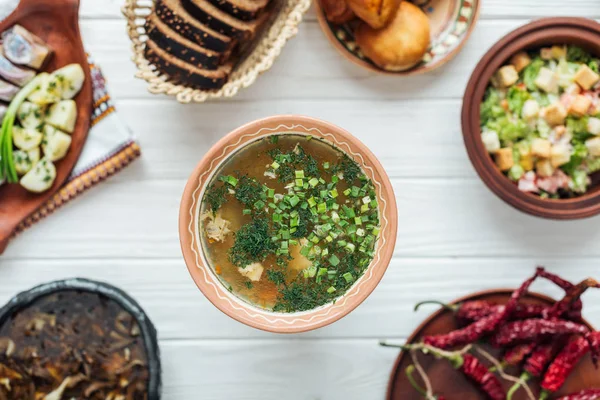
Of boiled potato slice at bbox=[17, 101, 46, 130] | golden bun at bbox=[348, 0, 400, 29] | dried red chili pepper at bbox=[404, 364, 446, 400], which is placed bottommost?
dried red chili pepper at bbox=[404, 364, 446, 400]

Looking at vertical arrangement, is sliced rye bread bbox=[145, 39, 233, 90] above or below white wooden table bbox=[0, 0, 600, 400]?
above

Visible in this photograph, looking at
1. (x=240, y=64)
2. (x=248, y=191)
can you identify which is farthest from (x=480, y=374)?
(x=240, y=64)

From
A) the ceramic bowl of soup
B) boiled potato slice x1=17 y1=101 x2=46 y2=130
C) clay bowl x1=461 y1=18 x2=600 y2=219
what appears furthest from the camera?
boiled potato slice x1=17 y1=101 x2=46 y2=130

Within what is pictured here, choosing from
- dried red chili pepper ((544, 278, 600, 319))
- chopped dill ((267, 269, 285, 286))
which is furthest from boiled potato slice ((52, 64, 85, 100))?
dried red chili pepper ((544, 278, 600, 319))

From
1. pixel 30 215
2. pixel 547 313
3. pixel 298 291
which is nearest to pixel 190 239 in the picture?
pixel 298 291

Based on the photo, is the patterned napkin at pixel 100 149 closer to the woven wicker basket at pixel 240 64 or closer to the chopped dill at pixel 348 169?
the woven wicker basket at pixel 240 64

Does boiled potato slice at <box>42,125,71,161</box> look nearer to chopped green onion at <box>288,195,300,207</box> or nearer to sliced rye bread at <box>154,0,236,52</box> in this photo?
sliced rye bread at <box>154,0,236,52</box>

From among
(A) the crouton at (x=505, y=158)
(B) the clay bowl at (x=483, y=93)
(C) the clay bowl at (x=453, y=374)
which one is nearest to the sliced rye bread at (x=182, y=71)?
(B) the clay bowl at (x=483, y=93)
